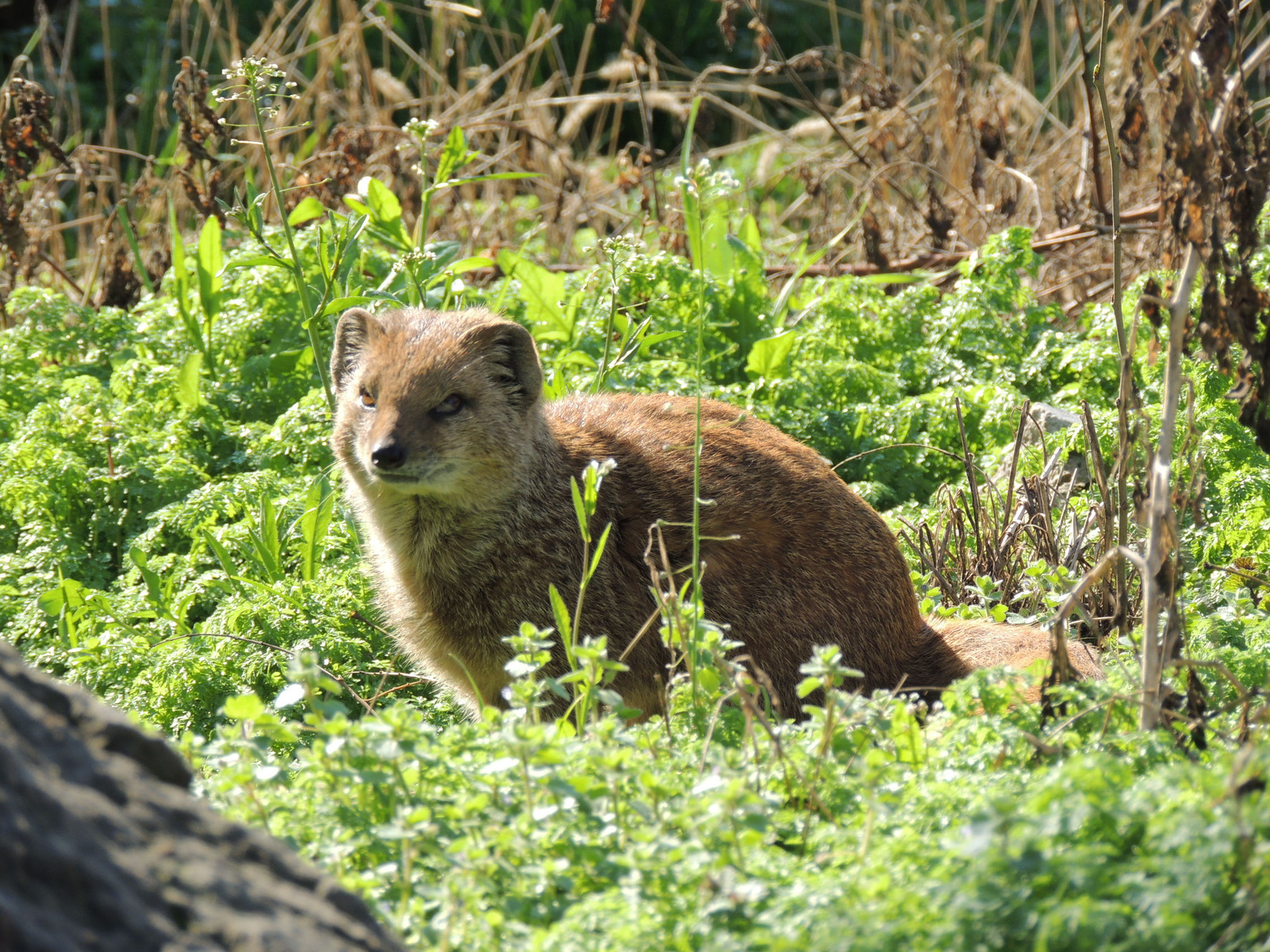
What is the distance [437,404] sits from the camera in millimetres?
3797

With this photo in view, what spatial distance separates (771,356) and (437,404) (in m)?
1.85

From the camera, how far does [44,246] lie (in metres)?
7.19

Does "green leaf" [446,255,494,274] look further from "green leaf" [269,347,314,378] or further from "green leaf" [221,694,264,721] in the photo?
"green leaf" [221,694,264,721]

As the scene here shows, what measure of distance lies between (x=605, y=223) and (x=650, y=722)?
5.68 meters

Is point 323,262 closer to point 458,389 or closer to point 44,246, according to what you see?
point 458,389

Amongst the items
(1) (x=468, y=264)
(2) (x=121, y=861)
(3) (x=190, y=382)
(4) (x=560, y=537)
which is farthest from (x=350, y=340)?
(2) (x=121, y=861)

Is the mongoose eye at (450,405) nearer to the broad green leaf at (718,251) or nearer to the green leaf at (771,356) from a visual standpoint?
the green leaf at (771,356)

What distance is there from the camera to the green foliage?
1.81 m

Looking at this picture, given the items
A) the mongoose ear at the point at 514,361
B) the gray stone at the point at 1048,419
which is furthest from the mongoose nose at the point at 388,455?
the gray stone at the point at 1048,419

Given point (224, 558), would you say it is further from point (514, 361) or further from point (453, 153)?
point (453, 153)

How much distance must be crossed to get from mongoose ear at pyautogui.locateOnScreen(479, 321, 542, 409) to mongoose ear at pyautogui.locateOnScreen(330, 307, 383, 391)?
0.36 meters

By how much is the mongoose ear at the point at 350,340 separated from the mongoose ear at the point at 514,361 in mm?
358

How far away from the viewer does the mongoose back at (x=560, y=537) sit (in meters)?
3.80

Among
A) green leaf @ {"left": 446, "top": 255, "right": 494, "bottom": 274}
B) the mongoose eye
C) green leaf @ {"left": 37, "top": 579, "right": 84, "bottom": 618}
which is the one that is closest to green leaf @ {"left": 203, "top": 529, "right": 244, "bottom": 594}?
green leaf @ {"left": 37, "top": 579, "right": 84, "bottom": 618}
